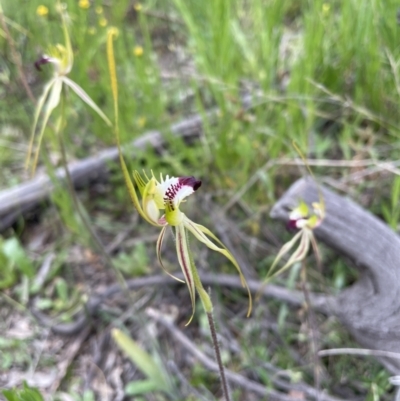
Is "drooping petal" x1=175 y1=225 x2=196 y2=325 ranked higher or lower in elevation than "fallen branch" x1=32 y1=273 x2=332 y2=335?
higher

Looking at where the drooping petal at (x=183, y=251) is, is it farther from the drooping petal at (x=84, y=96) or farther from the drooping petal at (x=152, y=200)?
the drooping petal at (x=84, y=96)

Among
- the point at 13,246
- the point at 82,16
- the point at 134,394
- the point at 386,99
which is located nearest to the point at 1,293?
the point at 13,246

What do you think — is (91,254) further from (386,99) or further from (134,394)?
(386,99)

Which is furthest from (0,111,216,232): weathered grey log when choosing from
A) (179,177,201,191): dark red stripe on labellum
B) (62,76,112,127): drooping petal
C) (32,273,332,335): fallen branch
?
(179,177,201,191): dark red stripe on labellum

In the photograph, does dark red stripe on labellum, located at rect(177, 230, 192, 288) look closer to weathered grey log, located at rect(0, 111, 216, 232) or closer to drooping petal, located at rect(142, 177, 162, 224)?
drooping petal, located at rect(142, 177, 162, 224)

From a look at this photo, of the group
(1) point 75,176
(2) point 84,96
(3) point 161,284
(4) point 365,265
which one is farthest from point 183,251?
(1) point 75,176

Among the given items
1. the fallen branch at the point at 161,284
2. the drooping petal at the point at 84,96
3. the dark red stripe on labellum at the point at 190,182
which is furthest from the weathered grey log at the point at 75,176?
the dark red stripe on labellum at the point at 190,182

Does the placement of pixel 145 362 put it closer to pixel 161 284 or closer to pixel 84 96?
pixel 161 284
